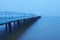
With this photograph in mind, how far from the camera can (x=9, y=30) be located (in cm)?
537

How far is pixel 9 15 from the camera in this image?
29.2 feet

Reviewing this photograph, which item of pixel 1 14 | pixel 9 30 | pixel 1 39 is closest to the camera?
pixel 1 39

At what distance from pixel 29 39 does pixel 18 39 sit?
283 millimetres

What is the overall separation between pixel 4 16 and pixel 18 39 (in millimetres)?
4425

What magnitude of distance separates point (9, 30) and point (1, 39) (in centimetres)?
130

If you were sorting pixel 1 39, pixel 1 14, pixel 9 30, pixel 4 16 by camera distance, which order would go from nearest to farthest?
pixel 1 39 → pixel 9 30 → pixel 1 14 → pixel 4 16

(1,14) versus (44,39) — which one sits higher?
(1,14)

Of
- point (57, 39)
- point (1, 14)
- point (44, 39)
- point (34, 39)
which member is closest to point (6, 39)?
point (34, 39)

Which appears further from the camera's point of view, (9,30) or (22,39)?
(9,30)

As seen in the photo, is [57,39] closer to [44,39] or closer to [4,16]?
[44,39]

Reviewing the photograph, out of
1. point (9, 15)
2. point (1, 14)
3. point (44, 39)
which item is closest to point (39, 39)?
point (44, 39)

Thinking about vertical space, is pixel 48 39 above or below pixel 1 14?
below

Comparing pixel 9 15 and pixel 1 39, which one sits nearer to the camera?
Result: pixel 1 39

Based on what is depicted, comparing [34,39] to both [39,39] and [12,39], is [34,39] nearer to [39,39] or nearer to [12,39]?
[39,39]
